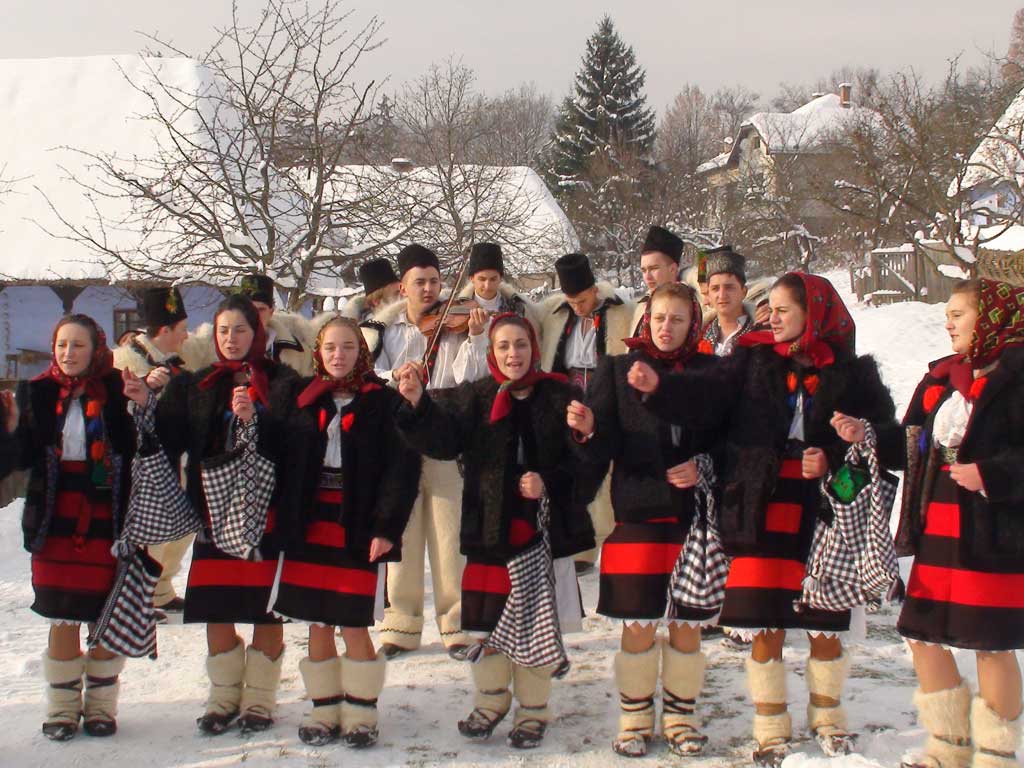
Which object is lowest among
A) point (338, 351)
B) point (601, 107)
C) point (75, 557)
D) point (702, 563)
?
point (75, 557)

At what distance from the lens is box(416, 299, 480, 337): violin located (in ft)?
16.7

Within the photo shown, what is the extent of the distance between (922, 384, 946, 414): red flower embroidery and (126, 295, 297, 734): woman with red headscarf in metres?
2.47

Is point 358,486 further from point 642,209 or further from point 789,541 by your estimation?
point 642,209

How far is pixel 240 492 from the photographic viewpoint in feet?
12.5

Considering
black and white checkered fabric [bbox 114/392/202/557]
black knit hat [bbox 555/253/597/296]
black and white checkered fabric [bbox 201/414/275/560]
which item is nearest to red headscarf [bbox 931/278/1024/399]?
black knit hat [bbox 555/253/597/296]

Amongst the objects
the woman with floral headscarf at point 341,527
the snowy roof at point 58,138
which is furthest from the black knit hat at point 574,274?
the snowy roof at point 58,138

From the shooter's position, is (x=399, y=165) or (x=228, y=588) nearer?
(x=228, y=588)

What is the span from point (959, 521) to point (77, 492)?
3.32 m

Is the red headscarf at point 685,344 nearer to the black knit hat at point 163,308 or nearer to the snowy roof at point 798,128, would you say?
the black knit hat at point 163,308

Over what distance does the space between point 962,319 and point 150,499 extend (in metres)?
3.14

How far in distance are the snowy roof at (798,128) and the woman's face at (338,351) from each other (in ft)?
120

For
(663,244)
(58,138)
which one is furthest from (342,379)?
(58,138)

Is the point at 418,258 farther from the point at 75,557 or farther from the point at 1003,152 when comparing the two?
the point at 1003,152

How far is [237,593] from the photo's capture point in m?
3.88
